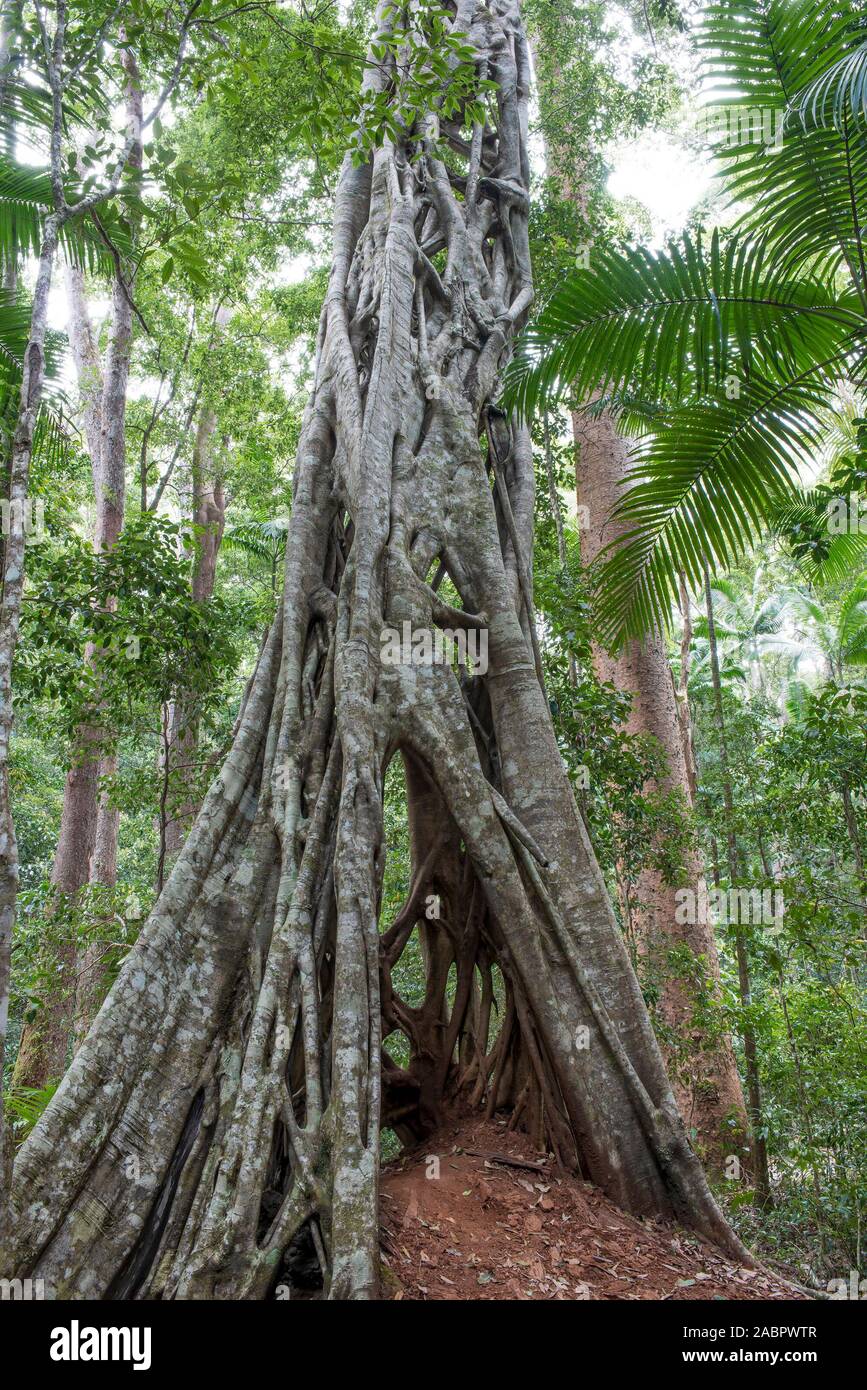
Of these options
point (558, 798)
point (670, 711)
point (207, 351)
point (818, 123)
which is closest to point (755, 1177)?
point (670, 711)

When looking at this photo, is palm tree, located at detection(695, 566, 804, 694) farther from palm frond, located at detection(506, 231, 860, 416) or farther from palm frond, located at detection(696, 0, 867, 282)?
palm frond, located at detection(696, 0, 867, 282)

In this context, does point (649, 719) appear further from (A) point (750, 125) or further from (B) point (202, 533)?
(B) point (202, 533)

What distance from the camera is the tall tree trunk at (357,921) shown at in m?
2.91

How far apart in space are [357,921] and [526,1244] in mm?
1215

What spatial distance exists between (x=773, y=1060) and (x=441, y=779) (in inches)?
151

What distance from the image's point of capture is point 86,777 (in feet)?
23.9

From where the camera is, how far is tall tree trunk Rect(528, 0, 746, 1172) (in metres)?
5.96

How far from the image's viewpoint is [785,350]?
3.37 metres

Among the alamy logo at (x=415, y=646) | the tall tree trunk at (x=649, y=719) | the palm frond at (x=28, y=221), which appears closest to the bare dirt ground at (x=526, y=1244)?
the alamy logo at (x=415, y=646)

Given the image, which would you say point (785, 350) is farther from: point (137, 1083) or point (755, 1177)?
point (755, 1177)

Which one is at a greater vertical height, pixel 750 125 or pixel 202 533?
pixel 202 533
